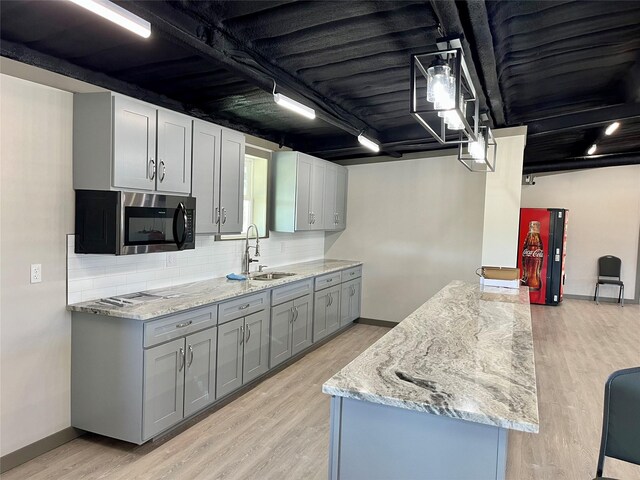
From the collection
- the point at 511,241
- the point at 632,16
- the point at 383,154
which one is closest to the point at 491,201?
the point at 511,241

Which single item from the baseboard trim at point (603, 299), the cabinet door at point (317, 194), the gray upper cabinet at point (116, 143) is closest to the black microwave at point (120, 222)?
the gray upper cabinet at point (116, 143)

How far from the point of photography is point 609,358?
197 inches

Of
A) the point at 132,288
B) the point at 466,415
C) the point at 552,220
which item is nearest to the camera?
the point at 466,415

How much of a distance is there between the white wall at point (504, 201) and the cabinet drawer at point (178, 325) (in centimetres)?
312

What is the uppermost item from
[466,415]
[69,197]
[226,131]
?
[226,131]

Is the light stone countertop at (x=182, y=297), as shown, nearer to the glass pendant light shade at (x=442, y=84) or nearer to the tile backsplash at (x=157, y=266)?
the tile backsplash at (x=157, y=266)

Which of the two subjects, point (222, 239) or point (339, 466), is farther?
point (222, 239)

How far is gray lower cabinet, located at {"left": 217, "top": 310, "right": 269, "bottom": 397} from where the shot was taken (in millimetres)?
3367

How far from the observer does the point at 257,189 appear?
500 cm

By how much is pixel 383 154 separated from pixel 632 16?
3.72 m

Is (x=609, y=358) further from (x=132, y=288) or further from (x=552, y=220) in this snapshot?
(x=132, y=288)

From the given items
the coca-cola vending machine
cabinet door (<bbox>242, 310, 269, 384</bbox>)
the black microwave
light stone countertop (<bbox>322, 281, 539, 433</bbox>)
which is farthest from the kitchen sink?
the coca-cola vending machine

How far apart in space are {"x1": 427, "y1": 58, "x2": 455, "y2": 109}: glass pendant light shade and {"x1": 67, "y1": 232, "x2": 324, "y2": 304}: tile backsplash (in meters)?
2.46

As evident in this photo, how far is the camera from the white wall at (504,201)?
456cm
